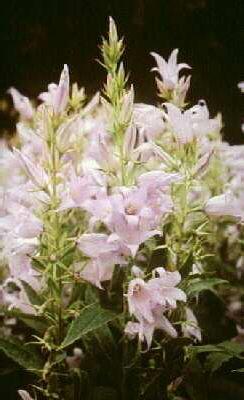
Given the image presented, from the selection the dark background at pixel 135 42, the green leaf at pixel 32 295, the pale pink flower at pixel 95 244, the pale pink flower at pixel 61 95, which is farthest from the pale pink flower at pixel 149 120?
the dark background at pixel 135 42

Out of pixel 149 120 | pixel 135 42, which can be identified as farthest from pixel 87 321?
pixel 135 42

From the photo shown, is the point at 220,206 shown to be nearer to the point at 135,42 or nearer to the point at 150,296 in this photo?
the point at 150,296

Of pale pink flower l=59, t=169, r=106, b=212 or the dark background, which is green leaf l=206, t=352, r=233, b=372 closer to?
pale pink flower l=59, t=169, r=106, b=212

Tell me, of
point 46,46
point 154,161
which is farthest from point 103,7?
point 154,161

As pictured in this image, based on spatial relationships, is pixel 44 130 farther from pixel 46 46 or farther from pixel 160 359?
→ pixel 46 46

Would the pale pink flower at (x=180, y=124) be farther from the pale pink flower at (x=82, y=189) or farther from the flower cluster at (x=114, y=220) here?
the pale pink flower at (x=82, y=189)

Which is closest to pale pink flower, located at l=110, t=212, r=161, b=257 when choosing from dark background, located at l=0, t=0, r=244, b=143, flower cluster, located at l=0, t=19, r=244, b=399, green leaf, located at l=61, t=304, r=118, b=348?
flower cluster, located at l=0, t=19, r=244, b=399
